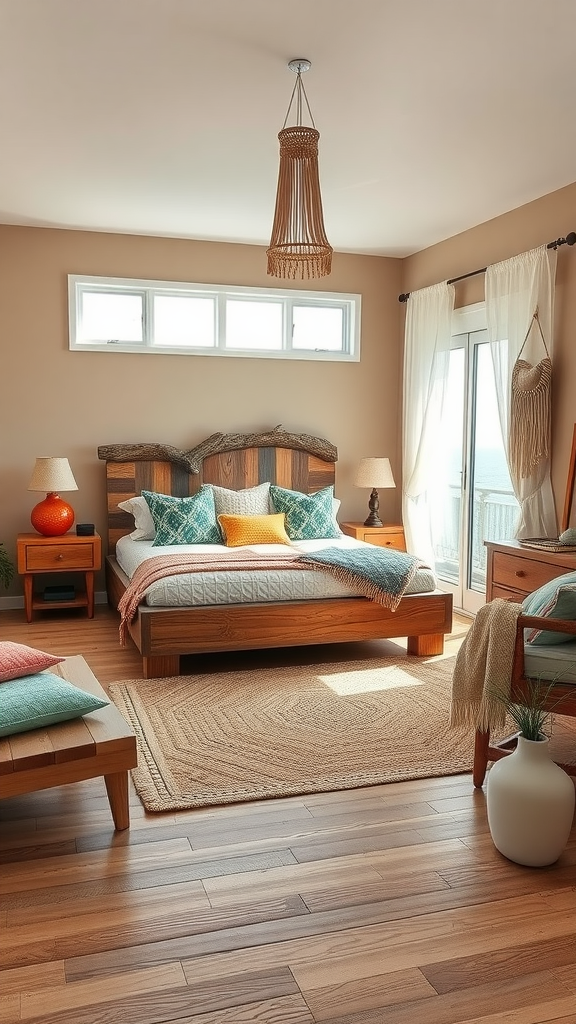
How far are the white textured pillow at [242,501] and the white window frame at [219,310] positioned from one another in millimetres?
1086

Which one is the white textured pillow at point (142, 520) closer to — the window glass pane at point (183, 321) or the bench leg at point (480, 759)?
the window glass pane at point (183, 321)

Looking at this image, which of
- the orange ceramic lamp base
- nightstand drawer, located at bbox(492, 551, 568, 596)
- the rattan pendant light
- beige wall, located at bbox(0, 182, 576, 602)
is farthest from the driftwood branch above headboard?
the rattan pendant light

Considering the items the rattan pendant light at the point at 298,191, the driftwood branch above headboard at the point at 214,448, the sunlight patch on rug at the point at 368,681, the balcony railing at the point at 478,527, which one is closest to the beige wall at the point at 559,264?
the balcony railing at the point at 478,527

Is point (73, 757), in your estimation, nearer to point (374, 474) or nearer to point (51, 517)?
point (51, 517)

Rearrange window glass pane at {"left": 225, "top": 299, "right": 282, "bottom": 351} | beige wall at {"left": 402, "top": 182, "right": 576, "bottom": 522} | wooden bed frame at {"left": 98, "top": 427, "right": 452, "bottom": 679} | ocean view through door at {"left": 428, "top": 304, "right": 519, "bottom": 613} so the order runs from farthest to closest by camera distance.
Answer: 1. window glass pane at {"left": 225, "top": 299, "right": 282, "bottom": 351}
2. ocean view through door at {"left": 428, "top": 304, "right": 519, "bottom": 613}
3. beige wall at {"left": 402, "top": 182, "right": 576, "bottom": 522}
4. wooden bed frame at {"left": 98, "top": 427, "right": 452, "bottom": 679}

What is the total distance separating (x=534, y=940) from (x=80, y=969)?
43.1 inches

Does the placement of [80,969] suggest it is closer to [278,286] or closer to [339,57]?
[339,57]

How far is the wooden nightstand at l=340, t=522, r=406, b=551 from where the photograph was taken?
Answer: 19.9 ft

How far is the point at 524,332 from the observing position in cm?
477

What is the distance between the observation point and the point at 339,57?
3.07 meters

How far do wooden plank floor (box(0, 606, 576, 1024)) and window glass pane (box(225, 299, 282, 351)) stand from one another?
13.5 feet

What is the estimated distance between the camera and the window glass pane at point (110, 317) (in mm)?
5902

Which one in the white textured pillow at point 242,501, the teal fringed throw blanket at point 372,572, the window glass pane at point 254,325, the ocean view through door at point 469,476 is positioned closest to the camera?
the teal fringed throw blanket at point 372,572

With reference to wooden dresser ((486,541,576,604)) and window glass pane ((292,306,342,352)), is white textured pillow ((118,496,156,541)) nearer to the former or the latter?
window glass pane ((292,306,342,352))
